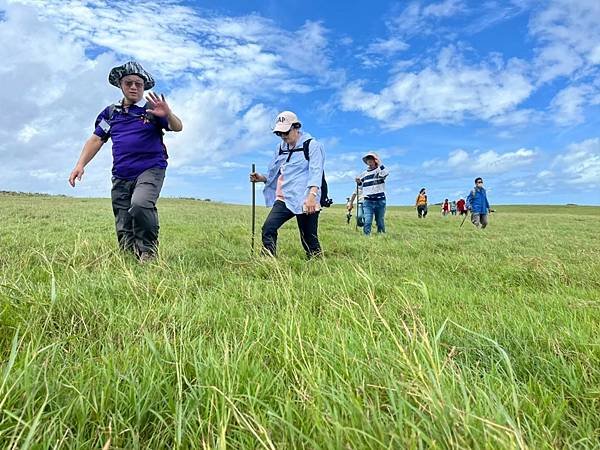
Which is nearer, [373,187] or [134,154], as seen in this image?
[134,154]

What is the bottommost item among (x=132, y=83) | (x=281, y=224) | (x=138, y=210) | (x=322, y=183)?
(x=281, y=224)

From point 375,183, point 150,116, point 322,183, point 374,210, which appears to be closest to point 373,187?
point 375,183

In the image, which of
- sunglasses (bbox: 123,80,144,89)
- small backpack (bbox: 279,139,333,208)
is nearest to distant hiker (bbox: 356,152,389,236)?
small backpack (bbox: 279,139,333,208)

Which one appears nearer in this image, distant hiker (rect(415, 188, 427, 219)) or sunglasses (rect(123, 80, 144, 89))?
sunglasses (rect(123, 80, 144, 89))

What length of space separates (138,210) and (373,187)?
8.43 metres

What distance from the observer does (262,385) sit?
1788 millimetres

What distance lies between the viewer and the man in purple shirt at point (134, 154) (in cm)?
557

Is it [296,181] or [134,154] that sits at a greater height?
[134,154]

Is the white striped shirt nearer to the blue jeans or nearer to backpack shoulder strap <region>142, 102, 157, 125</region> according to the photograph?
the blue jeans

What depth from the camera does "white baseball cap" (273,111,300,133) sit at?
611 centimetres

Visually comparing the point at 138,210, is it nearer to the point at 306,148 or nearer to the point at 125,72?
the point at 125,72

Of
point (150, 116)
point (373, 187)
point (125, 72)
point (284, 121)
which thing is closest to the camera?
point (125, 72)

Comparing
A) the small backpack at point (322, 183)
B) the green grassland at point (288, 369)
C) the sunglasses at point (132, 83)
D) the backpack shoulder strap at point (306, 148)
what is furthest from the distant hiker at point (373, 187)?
the green grassland at point (288, 369)

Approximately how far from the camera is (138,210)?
554 centimetres
